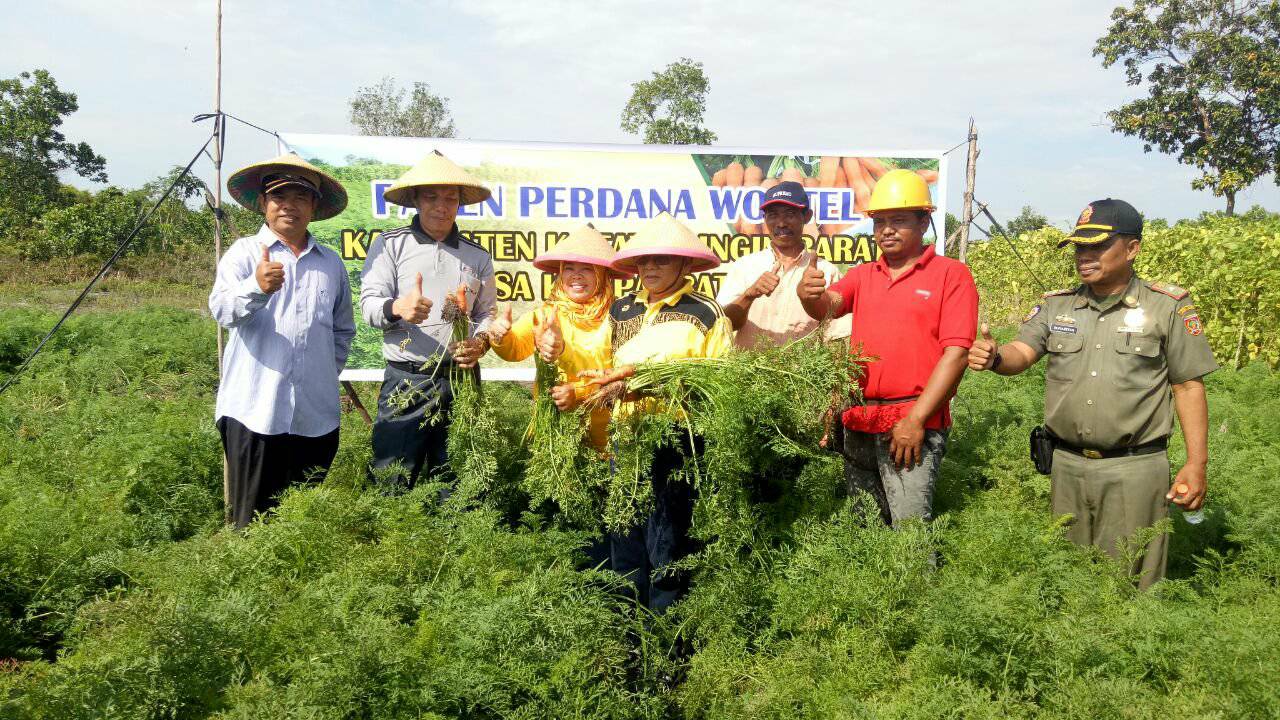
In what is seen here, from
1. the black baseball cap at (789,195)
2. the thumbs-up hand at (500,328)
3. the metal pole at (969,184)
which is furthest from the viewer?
the metal pole at (969,184)

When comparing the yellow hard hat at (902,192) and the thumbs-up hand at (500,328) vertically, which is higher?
the yellow hard hat at (902,192)

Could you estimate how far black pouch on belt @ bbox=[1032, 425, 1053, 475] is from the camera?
421cm

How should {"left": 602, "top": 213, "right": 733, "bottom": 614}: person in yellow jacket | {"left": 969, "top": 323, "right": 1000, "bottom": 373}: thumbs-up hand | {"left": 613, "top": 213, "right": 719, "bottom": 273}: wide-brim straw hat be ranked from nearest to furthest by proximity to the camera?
{"left": 969, "top": 323, "right": 1000, "bottom": 373}: thumbs-up hand < {"left": 602, "top": 213, "right": 733, "bottom": 614}: person in yellow jacket < {"left": 613, "top": 213, "right": 719, "bottom": 273}: wide-brim straw hat

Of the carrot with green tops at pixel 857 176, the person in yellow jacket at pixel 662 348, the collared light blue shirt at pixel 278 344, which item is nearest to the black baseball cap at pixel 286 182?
the collared light blue shirt at pixel 278 344

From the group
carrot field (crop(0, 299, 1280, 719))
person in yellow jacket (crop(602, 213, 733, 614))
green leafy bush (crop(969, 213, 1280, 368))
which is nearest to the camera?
carrot field (crop(0, 299, 1280, 719))

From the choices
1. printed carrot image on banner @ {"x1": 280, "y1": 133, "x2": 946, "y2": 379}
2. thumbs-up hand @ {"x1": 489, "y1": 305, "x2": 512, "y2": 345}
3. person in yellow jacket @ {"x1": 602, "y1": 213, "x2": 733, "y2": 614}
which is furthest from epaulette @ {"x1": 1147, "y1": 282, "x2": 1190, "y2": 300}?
thumbs-up hand @ {"x1": 489, "y1": 305, "x2": 512, "y2": 345}

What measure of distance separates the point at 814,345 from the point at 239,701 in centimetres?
281

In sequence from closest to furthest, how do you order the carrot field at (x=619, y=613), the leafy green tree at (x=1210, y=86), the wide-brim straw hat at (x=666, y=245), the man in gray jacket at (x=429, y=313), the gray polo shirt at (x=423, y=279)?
the carrot field at (x=619, y=613), the wide-brim straw hat at (x=666, y=245), the man in gray jacket at (x=429, y=313), the gray polo shirt at (x=423, y=279), the leafy green tree at (x=1210, y=86)

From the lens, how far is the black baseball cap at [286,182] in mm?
4508

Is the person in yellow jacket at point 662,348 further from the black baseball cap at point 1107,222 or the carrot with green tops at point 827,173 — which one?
the carrot with green tops at point 827,173

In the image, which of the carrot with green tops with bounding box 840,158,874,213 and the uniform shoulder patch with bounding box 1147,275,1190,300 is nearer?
the uniform shoulder patch with bounding box 1147,275,1190,300

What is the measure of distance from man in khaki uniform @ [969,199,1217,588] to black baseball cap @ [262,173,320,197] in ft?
11.9

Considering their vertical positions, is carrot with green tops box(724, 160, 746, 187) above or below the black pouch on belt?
above

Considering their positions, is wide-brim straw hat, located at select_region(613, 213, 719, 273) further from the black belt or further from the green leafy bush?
the green leafy bush
